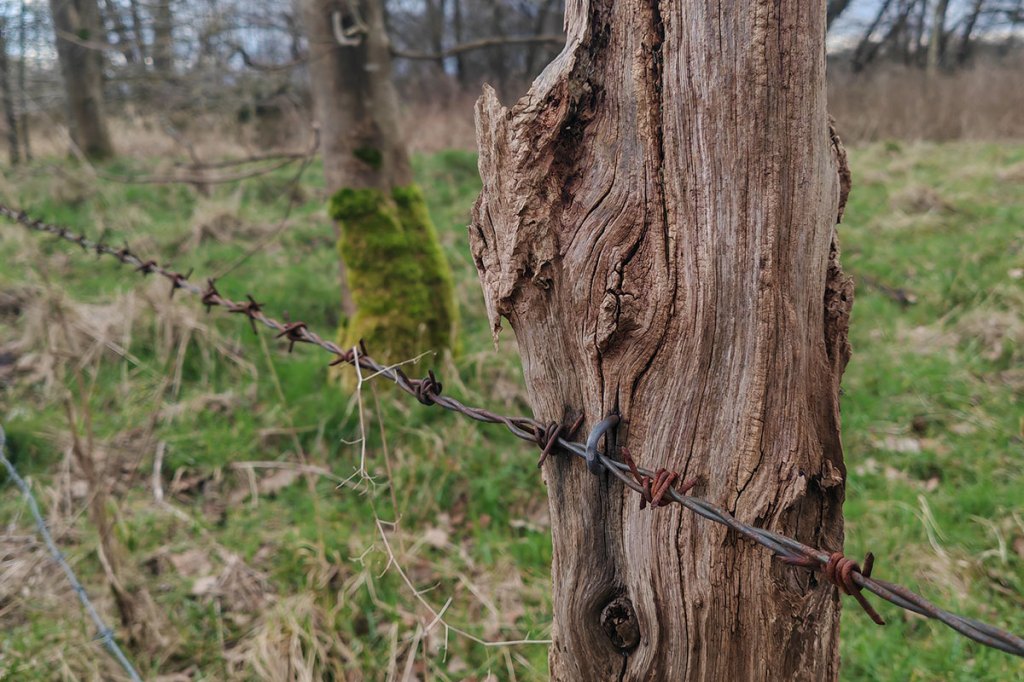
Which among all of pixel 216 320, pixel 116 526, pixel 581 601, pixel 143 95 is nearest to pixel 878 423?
pixel 581 601

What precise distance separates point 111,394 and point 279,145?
1032 cm

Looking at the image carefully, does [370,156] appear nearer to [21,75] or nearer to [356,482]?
[356,482]

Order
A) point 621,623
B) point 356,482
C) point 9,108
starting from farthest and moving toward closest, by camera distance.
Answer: point 9,108 → point 356,482 → point 621,623

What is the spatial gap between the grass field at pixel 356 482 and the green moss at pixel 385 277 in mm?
297

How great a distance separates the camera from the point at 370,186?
4750 mm

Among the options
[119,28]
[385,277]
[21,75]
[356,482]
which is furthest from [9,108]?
[356,482]

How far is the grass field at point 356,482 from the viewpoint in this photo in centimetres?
287

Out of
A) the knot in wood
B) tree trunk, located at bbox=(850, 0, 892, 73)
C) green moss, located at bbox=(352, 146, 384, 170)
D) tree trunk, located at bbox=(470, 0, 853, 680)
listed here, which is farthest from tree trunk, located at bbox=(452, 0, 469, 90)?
the knot in wood

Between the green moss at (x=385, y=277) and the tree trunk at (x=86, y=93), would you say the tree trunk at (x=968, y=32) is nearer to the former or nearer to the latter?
the tree trunk at (x=86, y=93)

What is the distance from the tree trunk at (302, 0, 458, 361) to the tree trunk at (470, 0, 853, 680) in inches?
133

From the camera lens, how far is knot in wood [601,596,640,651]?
4.66ft

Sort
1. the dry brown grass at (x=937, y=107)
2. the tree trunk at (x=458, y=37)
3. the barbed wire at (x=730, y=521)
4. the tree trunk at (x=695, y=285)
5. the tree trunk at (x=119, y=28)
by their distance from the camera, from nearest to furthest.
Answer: the barbed wire at (x=730, y=521)
the tree trunk at (x=695, y=285)
the tree trunk at (x=119, y=28)
the dry brown grass at (x=937, y=107)
the tree trunk at (x=458, y=37)

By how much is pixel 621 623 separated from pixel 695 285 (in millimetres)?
733

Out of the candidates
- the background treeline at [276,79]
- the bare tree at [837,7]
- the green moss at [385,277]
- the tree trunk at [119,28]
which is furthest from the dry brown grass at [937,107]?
the tree trunk at [119,28]
